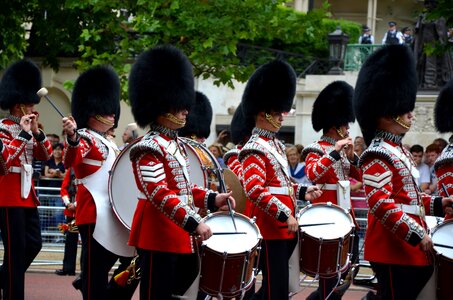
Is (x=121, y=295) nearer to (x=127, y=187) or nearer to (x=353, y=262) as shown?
(x=127, y=187)

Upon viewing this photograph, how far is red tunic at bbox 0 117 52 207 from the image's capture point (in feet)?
33.1

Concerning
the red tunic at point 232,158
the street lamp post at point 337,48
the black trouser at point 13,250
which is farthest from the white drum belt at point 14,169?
the street lamp post at point 337,48

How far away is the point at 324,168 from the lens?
10.2 metres

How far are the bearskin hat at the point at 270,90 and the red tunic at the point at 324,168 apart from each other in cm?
72

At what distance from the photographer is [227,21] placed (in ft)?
52.0

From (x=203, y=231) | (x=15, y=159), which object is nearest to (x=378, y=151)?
(x=203, y=231)

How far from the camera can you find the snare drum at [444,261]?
7.78 metres

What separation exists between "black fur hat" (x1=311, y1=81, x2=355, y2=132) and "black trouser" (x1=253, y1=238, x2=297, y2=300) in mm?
2083

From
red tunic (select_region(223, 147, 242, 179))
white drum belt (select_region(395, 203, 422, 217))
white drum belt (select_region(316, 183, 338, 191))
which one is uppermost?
white drum belt (select_region(395, 203, 422, 217))

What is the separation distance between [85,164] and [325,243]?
6.31 feet

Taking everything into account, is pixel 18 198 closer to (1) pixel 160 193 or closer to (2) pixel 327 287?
(2) pixel 327 287

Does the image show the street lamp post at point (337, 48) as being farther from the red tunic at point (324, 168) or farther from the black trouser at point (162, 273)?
the black trouser at point (162, 273)

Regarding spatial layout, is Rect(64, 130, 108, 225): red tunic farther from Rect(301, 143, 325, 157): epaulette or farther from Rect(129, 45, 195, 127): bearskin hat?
Rect(301, 143, 325, 157): epaulette

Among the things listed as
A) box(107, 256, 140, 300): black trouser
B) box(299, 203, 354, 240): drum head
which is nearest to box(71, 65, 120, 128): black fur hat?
box(107, 256, 140, 300): black trouser
